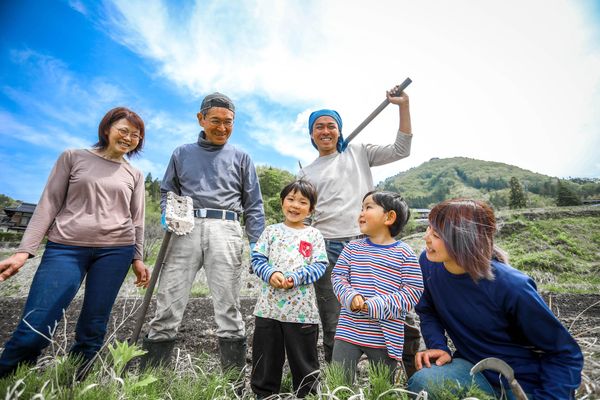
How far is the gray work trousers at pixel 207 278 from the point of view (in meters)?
2.35

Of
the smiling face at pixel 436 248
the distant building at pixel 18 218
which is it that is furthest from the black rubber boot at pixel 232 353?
the distant building at pixel 18 218

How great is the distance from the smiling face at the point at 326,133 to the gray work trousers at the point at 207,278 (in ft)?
3.60

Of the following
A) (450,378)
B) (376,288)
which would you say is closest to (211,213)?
(376,288)

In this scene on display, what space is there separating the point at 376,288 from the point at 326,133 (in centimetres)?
150

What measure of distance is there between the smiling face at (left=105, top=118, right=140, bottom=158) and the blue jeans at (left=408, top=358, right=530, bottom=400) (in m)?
2.43

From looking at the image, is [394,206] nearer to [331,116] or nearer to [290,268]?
[290,268]

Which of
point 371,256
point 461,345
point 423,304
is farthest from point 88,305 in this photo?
point 461,345

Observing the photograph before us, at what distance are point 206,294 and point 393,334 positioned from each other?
7.61m

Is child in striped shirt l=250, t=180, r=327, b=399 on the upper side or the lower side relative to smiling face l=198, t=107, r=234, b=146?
lower

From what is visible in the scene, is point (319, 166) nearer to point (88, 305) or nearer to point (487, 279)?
point (487, 279)

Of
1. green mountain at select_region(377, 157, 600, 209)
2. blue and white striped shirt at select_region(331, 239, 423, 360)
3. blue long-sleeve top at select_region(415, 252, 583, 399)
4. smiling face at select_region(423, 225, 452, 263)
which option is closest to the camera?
blue long-sleeve top at select_region(415, 252, 583, 399)

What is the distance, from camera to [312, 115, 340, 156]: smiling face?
2830 millimetres

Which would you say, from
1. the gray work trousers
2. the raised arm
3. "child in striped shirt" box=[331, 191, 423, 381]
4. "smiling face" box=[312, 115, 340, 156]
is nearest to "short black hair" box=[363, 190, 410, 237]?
"child in striped shirt" box=[331, 191, 423, 381]

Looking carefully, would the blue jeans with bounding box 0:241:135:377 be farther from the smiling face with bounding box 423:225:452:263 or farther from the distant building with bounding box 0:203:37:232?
the distant building with bounding box 0:203:37:232
